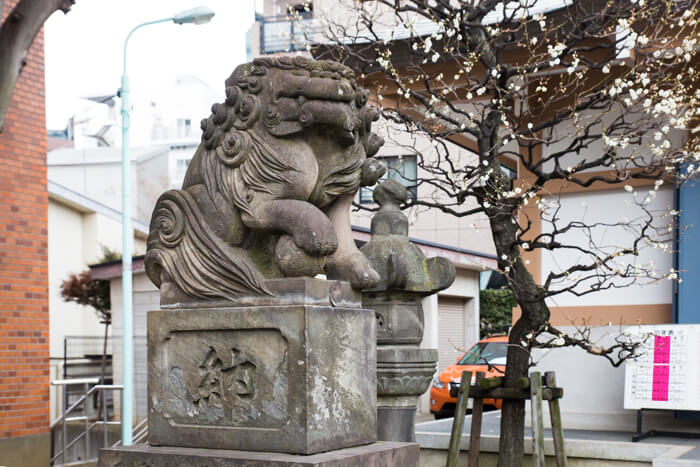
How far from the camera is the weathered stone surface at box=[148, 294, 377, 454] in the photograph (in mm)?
3977

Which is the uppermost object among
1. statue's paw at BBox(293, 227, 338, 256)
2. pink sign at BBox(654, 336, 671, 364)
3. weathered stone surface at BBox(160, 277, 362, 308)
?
statue's paw at BBox(293, 227, 338, 256)

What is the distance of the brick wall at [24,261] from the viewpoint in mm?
10914

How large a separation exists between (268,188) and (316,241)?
0.38m

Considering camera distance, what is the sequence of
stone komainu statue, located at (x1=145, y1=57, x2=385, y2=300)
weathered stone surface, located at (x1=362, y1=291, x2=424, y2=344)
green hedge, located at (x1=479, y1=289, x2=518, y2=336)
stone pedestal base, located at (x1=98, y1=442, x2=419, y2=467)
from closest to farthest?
stone pedestal base, located at (x1=98, y1=442, x2=419, y2=467) < stone komainu statue, located at (x1=145, y1=57, x2=385, y2=300) < weathered stone surface, located at (x1=362, y1=291, x2=424, y2=344) < green hedge, located at (x1=479, y1=289, x2=518, y2=336)

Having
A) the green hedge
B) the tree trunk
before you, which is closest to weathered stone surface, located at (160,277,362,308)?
the tree trunk

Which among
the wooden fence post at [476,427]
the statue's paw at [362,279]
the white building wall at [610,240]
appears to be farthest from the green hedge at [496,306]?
the statue's paw at [362,279]

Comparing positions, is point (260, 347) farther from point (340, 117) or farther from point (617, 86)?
point (617, 86)

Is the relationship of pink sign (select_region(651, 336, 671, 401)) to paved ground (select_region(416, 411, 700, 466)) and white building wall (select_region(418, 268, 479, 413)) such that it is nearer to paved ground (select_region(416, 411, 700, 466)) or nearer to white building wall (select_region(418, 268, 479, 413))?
paved ground (select_region(416, 411, 700, 466))

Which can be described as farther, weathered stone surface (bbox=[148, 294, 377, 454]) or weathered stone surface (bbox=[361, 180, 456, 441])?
weathered stone surface (bbox=[361, 180, 456, 441])

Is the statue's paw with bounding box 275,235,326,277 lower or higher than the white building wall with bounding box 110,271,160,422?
higher

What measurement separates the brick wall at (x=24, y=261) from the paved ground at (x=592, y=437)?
4.92 m

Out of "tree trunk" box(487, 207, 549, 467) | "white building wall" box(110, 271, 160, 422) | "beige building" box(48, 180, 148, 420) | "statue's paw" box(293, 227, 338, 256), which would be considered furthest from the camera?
"beige building" box(48, 180, 148, 420)

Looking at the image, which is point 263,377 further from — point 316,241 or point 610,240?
point 610,240

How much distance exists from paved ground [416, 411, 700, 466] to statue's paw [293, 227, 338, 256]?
16.0 ft
